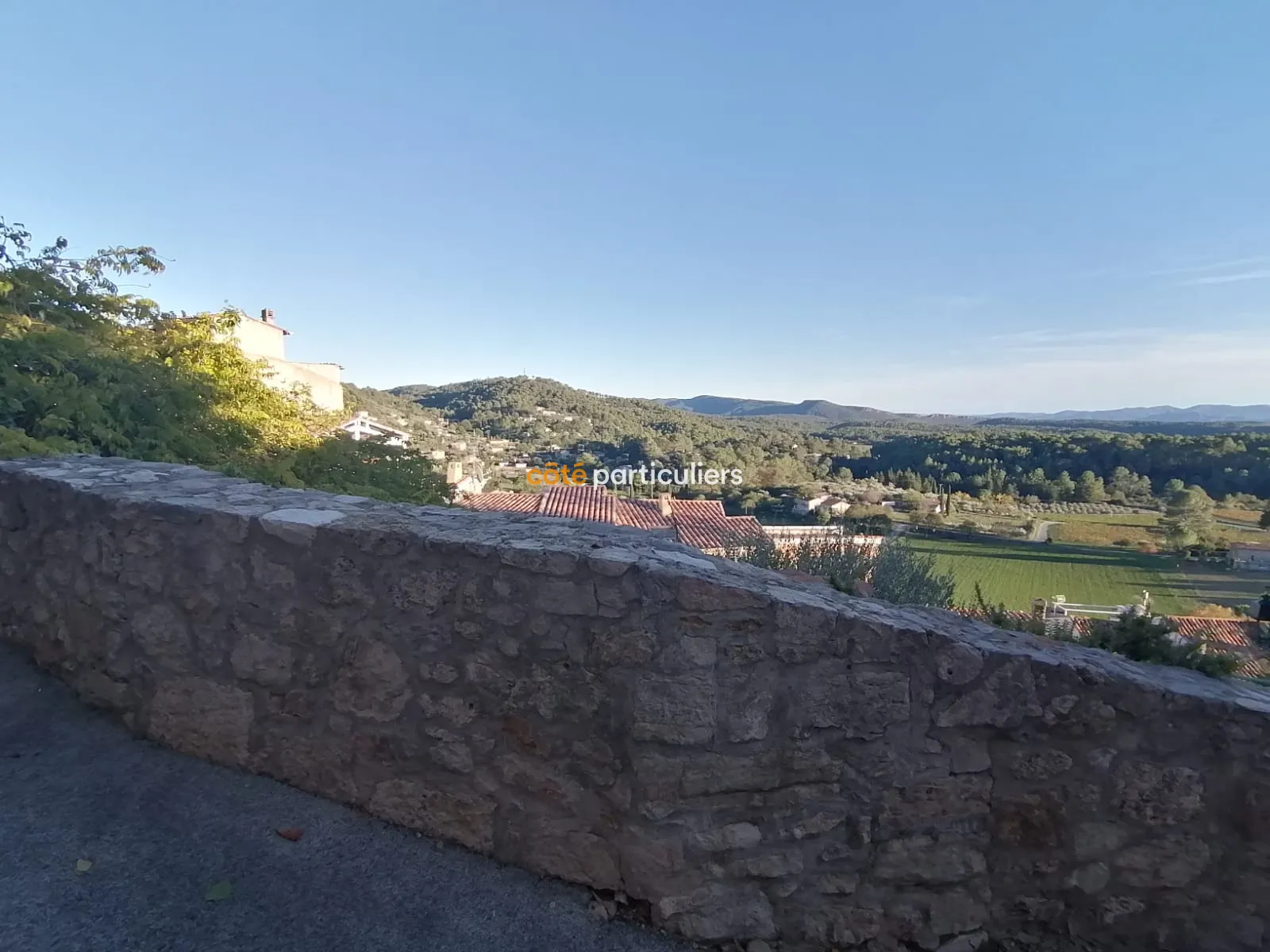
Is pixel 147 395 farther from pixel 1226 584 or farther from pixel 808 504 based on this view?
pixel 808 504

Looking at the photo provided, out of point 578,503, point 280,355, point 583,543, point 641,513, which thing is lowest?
point 641,513

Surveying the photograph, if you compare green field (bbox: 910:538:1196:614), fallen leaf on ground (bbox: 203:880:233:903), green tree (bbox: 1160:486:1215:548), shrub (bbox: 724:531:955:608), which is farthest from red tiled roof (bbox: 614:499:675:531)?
green tree (bbox: 1160:486:1215:548)

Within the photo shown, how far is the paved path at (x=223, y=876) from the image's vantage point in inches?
65.4

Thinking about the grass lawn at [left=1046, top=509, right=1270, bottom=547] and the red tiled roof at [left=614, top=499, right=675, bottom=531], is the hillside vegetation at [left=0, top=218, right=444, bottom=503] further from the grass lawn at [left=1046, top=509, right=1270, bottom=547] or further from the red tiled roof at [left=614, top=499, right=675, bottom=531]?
the grass lawn at [left=1046, top=509, right=1270, bottom=547]

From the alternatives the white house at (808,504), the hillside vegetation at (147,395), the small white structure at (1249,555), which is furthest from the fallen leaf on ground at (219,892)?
the white house at (808,504)

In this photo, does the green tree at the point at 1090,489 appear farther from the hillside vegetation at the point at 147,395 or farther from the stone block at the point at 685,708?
the stone block at the point at 685,708

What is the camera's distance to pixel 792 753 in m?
1.87

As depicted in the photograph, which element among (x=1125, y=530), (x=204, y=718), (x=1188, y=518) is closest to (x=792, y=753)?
(x=204, y=718)

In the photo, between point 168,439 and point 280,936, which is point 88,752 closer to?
point 280,936

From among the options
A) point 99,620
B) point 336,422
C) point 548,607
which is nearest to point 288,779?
point 99,620

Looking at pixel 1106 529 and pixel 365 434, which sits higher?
pixel 365 434

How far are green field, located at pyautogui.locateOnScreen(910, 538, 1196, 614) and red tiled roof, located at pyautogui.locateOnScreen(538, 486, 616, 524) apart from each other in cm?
610

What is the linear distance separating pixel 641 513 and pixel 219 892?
12.4 m

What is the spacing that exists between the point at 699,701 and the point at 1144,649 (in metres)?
1.59
